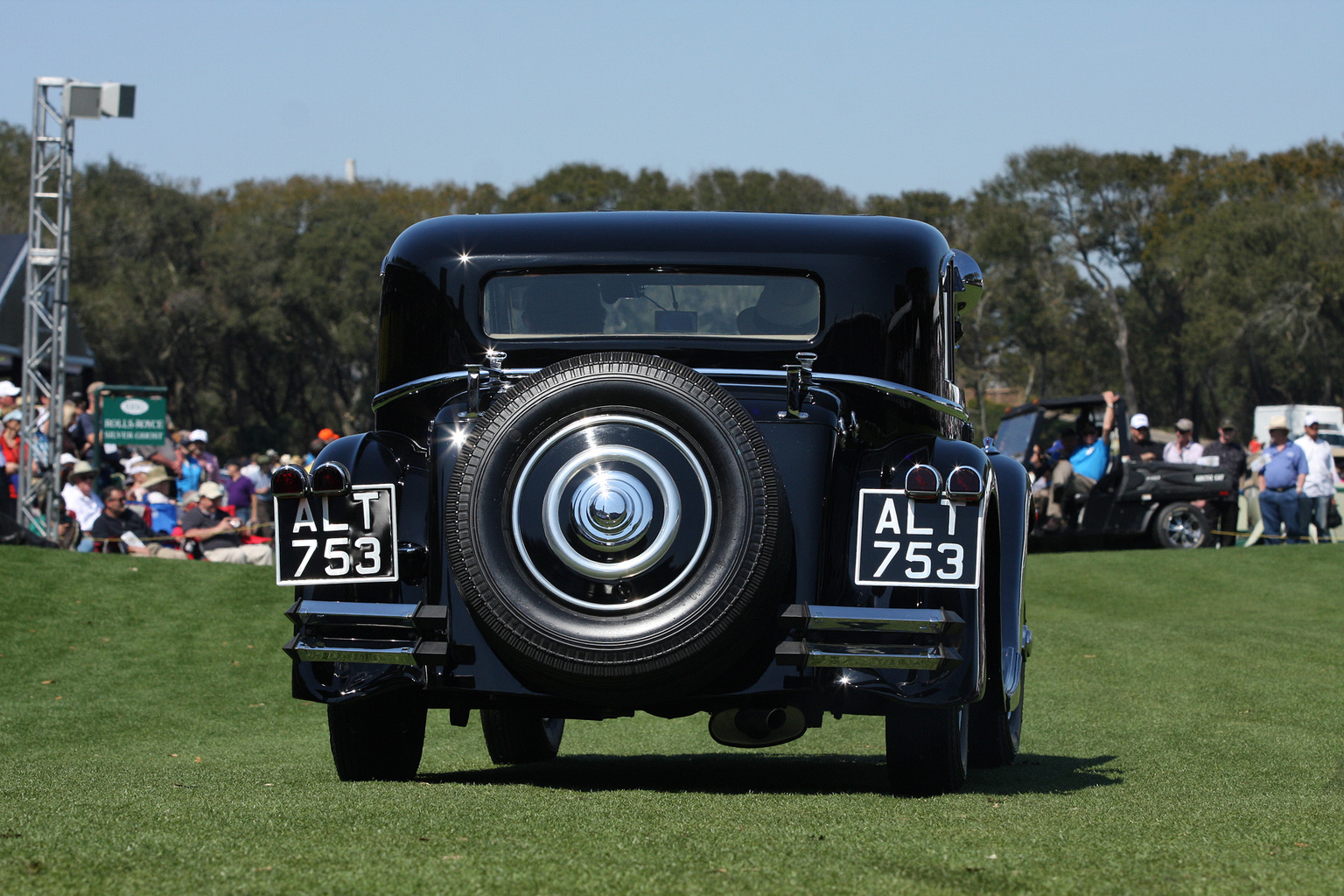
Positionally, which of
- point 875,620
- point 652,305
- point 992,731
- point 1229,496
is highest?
point 652,305

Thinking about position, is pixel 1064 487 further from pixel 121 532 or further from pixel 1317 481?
pixel 121 532

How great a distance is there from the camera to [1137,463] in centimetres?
1795

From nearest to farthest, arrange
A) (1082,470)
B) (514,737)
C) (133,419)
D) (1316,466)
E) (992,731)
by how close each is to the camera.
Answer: (992,731), (514,737), (1316,466), (1082,470), (133,419)

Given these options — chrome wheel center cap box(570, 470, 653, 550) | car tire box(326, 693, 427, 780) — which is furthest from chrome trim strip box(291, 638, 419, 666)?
chrome wheel center cap box(570, 470, 653, 550)

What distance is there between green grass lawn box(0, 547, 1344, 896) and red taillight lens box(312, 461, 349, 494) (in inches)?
39.3

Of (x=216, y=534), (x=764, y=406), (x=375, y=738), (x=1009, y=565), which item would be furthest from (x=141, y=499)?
(x=764, y=406)

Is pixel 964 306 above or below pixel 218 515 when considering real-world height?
above

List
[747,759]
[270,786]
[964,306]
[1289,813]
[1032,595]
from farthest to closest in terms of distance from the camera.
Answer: [1032,595] < [747,759] < [964,306] < [270,786] < [1289,813]

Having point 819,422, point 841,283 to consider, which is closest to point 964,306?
point 841,283

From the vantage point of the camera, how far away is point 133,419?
65.8 ft

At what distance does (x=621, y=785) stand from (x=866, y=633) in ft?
4.76

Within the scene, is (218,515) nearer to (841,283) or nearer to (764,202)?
(841,283)

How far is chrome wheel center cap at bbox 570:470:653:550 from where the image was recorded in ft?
14.1

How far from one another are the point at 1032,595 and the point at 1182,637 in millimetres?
3183
